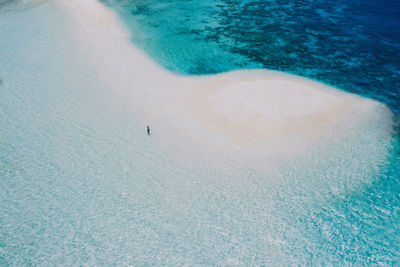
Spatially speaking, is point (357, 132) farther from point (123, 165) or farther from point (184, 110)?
point (123, 165)

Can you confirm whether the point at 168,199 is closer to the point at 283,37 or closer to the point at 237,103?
the point at 237,103

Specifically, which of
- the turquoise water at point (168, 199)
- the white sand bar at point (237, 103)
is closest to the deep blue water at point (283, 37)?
the white sand bar at point (237, 103)

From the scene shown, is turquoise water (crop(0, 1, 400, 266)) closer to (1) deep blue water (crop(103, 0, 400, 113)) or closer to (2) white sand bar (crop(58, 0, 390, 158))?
(2) white sand bar (crop(58, 0, 390, 158))

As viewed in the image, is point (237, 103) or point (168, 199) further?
point (237, 103)

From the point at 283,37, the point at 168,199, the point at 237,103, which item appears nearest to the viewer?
the point at 168,199

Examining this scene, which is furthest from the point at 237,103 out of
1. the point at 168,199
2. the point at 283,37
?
the point at 283,37

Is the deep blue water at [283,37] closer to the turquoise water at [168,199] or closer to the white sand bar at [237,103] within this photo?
the white sand bar at [237,103]

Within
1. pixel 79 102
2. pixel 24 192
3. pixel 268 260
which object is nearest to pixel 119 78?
pixel 79 102
